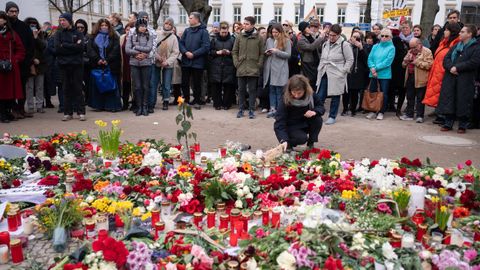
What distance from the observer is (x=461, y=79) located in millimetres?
8039

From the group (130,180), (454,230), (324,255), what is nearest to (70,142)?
(130,180)

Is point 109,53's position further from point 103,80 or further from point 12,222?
point 12,222

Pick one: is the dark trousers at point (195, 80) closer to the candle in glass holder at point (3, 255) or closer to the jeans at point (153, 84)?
the jeans at point (153, 84)

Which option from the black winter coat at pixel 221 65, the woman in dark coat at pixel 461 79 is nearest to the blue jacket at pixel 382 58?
the woman in dark coat at pixel 461 79

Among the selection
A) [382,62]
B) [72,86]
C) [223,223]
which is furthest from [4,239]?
[382,62]

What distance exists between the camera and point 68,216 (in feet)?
11.6

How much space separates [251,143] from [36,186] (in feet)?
11.1

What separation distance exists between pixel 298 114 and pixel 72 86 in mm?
4519

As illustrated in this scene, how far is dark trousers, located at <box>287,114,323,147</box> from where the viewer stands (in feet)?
20.6

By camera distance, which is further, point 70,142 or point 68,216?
point 70,142

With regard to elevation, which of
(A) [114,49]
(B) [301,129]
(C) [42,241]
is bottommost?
(C) [42,241]

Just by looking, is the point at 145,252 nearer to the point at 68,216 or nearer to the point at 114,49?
the point at 68,216

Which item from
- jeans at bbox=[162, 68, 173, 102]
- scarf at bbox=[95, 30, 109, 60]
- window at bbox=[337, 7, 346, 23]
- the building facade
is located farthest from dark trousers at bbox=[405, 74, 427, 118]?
window at bbox=[337, 7, 346, 23]

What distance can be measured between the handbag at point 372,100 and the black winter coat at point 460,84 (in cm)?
134
